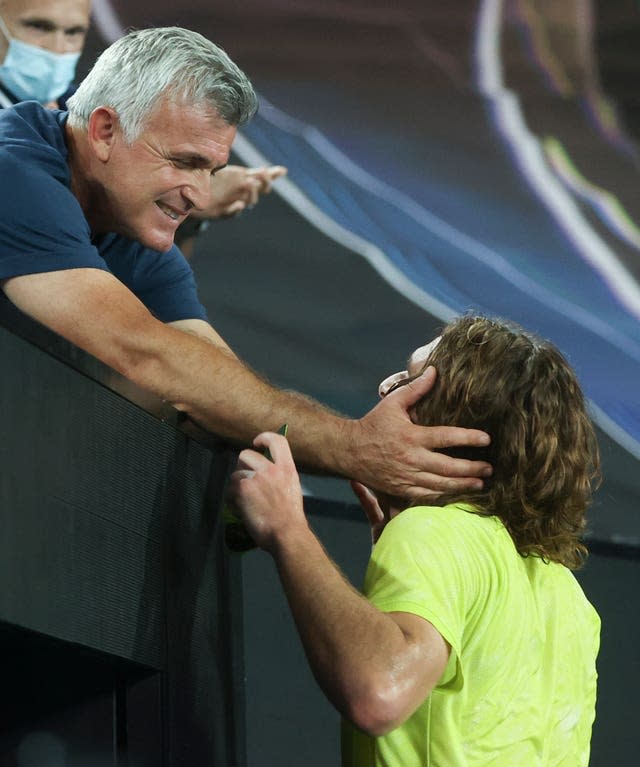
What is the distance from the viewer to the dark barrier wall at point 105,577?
102 centimetres

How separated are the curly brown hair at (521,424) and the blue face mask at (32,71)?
1572mm

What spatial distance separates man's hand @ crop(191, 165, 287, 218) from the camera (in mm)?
2867

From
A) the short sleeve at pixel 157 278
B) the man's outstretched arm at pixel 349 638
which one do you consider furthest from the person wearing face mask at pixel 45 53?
the man's outstretched arm at pixel 349 638

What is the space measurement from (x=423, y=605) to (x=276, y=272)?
186cm

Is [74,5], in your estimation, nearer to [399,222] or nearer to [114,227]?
[399,222]

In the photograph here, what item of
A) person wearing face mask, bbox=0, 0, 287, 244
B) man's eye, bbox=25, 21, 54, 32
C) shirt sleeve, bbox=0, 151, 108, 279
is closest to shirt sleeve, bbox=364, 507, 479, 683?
shirt sleeve, bbox=0, 151, 108, 279

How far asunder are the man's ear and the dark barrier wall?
1.53 ft

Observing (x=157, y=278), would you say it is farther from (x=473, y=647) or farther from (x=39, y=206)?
(x=473, y=647)

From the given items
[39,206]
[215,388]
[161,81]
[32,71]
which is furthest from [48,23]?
[215,388]

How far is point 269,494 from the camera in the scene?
4.06 feet

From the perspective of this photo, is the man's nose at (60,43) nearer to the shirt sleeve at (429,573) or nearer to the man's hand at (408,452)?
the man's hand at (408,452)

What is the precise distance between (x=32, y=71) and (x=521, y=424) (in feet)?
5.62

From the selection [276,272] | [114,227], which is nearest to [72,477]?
[114,227]

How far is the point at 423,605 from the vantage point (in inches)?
45.0
